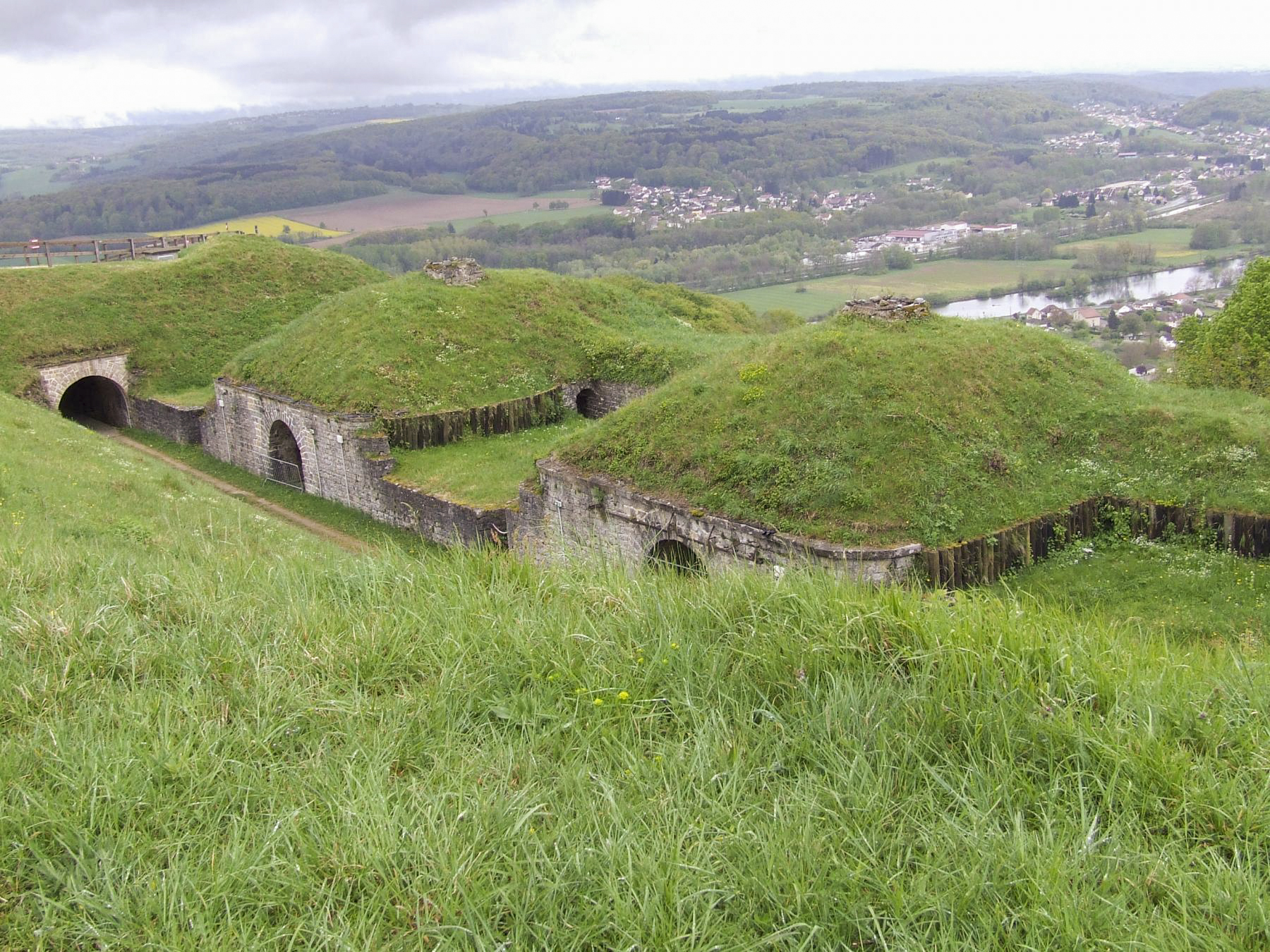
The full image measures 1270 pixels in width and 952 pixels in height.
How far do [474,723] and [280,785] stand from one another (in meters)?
0.95

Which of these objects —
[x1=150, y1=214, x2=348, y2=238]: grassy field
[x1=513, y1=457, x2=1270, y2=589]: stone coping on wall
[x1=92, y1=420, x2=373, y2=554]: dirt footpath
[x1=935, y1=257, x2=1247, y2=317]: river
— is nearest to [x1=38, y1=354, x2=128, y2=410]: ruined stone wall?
[x1=92, y1=420, x2=373, y2=554]: dirt footpath

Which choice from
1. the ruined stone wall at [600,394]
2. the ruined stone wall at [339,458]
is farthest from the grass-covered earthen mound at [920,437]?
the ruined stone wall at [600,394]

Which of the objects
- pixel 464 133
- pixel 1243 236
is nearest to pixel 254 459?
pixel 1243 236

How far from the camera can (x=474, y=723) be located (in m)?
4.53

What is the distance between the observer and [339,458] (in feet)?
66.9

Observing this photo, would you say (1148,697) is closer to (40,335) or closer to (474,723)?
(474,723)

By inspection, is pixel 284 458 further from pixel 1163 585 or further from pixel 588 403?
pixel 1163 585

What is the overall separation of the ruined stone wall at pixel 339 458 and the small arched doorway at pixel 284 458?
0.48ft

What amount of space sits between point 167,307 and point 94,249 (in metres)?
8.04

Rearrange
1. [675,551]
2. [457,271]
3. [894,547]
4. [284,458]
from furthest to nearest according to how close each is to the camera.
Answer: [457,271], [284,458], [675,551], [894,547]

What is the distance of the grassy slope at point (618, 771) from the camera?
10.5 feet

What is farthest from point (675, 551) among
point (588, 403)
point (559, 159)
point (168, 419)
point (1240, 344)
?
point (559, 159)

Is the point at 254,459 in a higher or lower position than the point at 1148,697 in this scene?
lower

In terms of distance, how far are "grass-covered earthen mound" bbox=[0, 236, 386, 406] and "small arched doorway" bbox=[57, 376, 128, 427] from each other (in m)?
1.08
